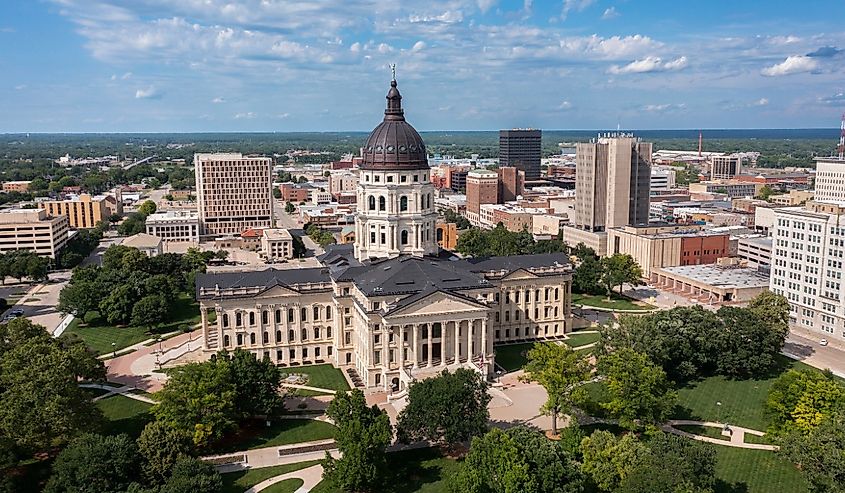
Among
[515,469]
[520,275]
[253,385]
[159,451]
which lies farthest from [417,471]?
[520,275]

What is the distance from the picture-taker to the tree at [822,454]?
163 ft

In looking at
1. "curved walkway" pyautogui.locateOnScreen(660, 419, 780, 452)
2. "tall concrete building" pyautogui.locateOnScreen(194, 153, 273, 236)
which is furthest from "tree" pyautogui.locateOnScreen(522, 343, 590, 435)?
"tall concrete building" pyautogui.locateOnScreen(194, 153, 273, 236)

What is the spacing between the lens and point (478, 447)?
5153cm

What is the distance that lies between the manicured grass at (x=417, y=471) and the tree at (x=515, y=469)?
6339 mm

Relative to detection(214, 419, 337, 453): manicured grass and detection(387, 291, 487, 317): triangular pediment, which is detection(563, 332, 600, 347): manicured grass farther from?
detection(214, 419, 337, 453): manicured grass

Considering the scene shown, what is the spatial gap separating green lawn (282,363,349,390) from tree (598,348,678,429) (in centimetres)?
3224

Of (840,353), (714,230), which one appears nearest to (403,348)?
(840,353)

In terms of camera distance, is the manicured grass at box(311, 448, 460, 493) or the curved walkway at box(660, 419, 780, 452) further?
the curved walkway at box(660, 419, 780, 452)

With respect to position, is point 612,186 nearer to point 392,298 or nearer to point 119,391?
point 392,298

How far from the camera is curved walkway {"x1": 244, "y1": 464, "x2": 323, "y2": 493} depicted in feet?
188

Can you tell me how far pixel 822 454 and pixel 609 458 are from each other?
53.3ft

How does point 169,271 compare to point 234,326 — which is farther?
point 169,271

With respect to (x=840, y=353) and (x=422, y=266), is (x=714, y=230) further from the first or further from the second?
(x=422, y=266)

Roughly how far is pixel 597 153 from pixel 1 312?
437 feet
